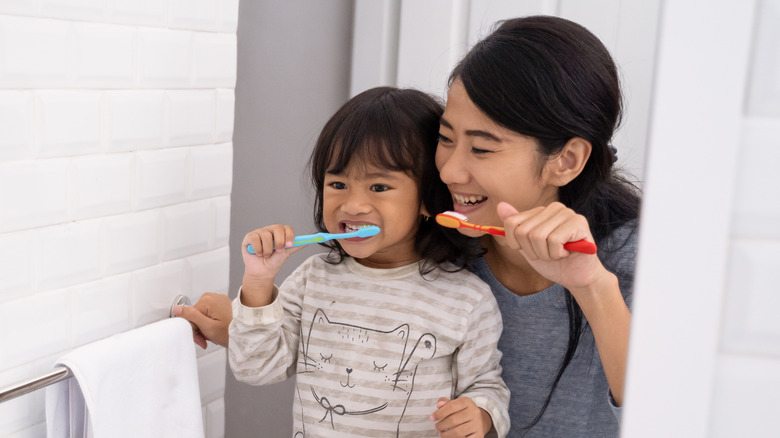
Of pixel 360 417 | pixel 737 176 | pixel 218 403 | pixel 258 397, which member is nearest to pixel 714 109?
pixel 737 176

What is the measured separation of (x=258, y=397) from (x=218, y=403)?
1.04 ft

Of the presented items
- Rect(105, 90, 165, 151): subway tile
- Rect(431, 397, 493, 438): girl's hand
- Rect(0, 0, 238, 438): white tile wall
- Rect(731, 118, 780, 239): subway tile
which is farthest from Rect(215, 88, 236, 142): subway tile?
Rect(731, 118, 780, 239): subway tile

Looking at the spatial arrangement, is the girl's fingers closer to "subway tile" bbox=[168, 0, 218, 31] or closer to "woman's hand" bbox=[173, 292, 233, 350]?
"woman's hand" bbox=[173, 292, 233, 350]

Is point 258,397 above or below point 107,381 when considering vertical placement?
below

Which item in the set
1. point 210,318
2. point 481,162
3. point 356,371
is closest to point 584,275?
point 481,162


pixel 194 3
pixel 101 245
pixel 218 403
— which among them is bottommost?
pixel 218 403

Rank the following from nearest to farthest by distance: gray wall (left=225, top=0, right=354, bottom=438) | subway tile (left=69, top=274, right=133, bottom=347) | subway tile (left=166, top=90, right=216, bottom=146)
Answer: subway tile (left=69, top=274, right=133, bottom=347) < subway tile (left=166, top=90, right=216, bottom=146) < gray wall (left=225, top=0, right=354, bottom=438)

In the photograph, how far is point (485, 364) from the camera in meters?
0.88

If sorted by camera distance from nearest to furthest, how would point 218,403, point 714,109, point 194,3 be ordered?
point 714,109, point 194,3, point 218,403

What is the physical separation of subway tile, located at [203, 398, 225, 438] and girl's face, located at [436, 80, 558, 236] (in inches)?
16.0

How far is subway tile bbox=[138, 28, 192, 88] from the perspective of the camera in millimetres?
753

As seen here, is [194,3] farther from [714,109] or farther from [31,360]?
[714,109]

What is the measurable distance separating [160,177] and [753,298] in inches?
24.2

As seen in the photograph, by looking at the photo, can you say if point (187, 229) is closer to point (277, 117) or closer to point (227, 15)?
point (227, 15)
